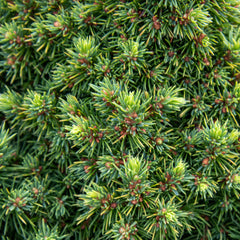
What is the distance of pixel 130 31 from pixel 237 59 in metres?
0.58

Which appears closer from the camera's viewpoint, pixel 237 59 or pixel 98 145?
pixel 98 145

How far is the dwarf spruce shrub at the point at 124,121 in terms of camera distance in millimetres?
1260

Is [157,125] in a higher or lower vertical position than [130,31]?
lower

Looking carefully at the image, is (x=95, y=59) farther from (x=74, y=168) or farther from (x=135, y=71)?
(x=74, y=168)

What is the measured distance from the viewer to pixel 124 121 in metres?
1.20

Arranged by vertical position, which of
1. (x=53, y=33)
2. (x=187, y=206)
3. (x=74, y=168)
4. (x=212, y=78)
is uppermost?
(x=53, y=33)

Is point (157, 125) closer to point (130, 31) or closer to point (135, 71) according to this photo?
point (135, 71)

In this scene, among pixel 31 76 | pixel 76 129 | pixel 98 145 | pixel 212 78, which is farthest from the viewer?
A: pixel 31 76

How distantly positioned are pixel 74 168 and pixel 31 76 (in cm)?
63

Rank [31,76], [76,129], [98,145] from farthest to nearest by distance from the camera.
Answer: [31,76] < [98,145] < [76,129]

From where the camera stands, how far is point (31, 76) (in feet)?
5.33

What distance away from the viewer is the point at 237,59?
1.45m

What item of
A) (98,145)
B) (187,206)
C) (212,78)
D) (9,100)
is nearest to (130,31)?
(212,78)

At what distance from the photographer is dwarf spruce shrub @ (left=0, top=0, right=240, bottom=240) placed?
1260 millimetres
